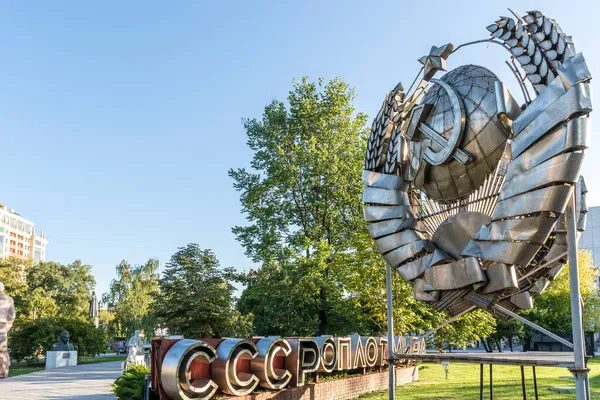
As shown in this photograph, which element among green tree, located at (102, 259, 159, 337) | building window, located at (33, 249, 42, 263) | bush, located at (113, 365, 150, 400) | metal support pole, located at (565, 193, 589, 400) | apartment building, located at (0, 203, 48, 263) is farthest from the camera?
building window, located at (33, 249, 42, 263)

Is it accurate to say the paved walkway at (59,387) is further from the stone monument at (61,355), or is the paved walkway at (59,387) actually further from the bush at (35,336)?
the bush at (35,336)

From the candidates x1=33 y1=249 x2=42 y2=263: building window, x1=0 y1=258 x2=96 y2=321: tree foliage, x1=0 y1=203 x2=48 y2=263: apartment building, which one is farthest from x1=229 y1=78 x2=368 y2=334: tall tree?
x1=33 y1=249 x2=42 y2=263: building window

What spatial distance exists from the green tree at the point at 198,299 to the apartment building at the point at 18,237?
9620 centimetres

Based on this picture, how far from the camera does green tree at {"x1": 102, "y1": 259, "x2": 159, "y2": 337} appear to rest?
51.3 meters

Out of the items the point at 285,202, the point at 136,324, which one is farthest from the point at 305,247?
the point at 136,324

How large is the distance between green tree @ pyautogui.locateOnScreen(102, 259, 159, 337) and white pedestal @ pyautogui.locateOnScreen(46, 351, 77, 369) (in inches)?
591

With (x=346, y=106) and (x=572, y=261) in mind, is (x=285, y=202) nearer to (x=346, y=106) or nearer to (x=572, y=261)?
(x=346, y=106)

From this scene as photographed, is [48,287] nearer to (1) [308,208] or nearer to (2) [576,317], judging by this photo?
(1) [308,208]

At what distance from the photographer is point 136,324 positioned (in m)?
50.3

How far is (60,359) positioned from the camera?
3203 centimetres

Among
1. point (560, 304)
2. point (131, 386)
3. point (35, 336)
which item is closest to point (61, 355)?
point (35, 336)

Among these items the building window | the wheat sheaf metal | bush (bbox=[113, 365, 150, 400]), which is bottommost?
bush (bbox=[113, 365, 150, 400])

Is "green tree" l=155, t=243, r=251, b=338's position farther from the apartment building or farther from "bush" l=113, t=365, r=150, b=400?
the apartment building

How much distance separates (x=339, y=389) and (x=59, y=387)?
11.4 meters
